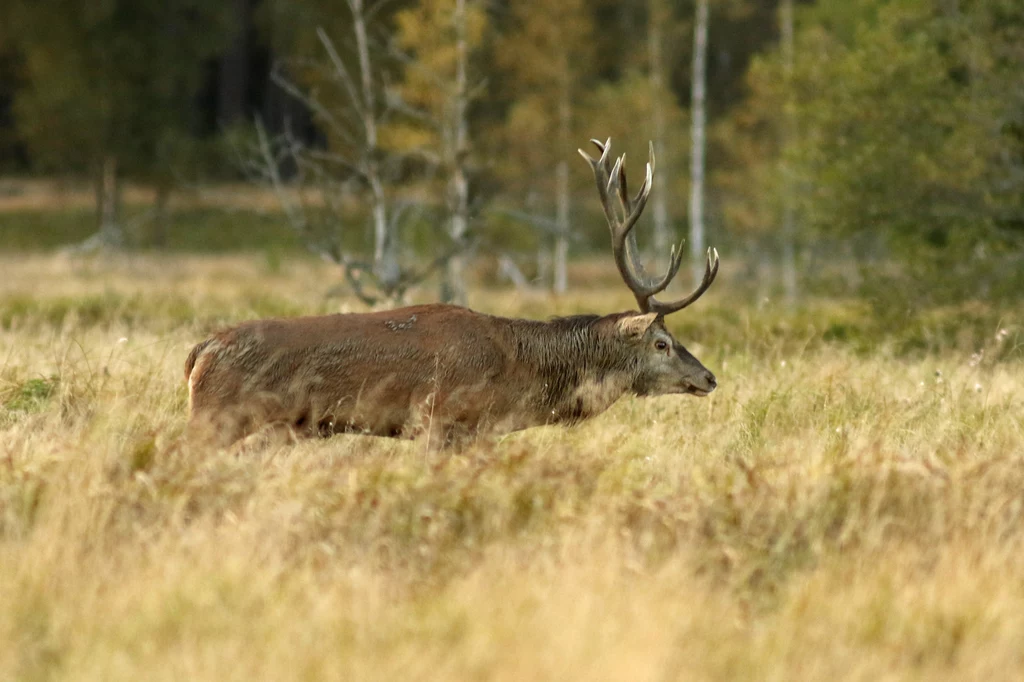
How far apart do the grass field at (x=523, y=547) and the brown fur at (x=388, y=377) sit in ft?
0.61

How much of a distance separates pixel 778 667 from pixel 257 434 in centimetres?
338

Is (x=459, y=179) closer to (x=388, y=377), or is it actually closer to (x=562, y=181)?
(x=388, y=377)

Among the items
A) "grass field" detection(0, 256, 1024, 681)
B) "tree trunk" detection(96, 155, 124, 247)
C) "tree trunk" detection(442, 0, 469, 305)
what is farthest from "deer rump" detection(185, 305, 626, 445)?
"tree trunk" detection(96, 155, 124, 247)

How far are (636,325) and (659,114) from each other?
86.3 feet

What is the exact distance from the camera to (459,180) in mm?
18016

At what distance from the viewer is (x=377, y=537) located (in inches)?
222

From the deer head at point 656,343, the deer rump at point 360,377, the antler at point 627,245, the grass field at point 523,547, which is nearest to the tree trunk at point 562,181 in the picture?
the antler at point 627,245

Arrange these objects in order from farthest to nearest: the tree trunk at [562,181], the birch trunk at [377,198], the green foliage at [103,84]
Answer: the green foliage at [103,84]
the tree trunk at [562,181]
the birch trunk at [377,198]

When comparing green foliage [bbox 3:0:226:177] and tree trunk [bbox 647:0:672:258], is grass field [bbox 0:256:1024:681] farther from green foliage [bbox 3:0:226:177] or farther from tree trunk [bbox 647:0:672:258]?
green foliage [bbox 3:0:226:177]

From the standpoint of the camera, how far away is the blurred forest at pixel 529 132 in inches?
597

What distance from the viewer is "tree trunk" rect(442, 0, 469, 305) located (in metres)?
17.1

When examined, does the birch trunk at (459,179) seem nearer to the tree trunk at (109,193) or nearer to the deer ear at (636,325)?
the deer ear at (636,325)

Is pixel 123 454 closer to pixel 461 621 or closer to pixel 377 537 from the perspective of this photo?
pixel 377 537

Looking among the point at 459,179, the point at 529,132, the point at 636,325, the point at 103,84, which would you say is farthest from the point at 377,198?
the point at 103,84
